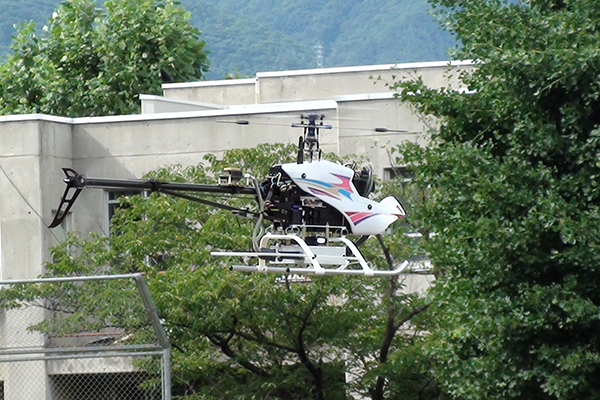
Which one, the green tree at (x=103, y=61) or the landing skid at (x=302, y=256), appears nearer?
the landing skid at (x=302, y=256)

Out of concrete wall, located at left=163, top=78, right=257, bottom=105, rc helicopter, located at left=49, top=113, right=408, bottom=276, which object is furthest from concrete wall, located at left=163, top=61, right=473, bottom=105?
rc helicopter, located at left=49, top=113, right=408, bottom=276

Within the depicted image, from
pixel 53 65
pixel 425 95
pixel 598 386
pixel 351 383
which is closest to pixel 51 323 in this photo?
pixel 351 383

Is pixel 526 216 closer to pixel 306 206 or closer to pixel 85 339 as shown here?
pixel 306 206

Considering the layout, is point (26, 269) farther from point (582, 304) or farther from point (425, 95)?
point (582, 304)

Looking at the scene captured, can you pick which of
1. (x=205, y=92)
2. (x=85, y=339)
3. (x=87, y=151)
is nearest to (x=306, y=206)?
(x=85, y=339)

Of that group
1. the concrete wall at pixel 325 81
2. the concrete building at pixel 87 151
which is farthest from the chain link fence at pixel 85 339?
the concrete wall at pixel 325 81

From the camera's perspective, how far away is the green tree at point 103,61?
146ft

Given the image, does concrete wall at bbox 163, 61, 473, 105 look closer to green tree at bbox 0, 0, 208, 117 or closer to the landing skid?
green tree at bbox 0, 0, 208, 117

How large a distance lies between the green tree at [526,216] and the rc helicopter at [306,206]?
94 centimetres

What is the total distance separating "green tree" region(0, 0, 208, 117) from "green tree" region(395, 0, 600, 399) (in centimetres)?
2836

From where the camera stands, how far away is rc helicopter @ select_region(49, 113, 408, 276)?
1590cm

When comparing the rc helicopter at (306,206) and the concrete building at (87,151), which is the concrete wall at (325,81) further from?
the rc helicopter at (306,206)

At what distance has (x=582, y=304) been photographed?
1430cm

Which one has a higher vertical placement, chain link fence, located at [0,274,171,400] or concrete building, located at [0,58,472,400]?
concrete building, located at [0,58,472,400]
